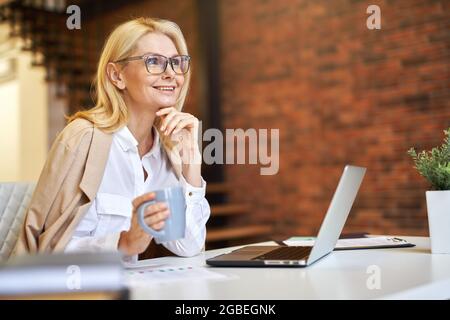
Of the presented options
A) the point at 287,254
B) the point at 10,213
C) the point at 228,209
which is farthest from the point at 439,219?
the point at 228,209

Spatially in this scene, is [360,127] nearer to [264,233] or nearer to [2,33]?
[264,233]

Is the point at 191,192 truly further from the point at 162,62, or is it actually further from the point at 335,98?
the point at 335,98

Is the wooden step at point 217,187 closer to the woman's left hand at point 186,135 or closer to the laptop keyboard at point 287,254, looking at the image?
the woman's left hand at point 186,135

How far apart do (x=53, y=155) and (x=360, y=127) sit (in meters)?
2.68

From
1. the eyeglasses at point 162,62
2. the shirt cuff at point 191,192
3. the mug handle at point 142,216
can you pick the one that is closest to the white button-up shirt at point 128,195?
the shirt cuff at point 191,192

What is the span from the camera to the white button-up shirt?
4.09ft

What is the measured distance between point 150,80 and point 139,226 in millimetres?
520

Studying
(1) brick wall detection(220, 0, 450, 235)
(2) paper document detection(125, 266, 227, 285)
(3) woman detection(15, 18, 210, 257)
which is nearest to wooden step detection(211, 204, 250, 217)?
(1) brick wall detection(220, 0, 450, 235)

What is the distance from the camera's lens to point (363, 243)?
1.31 m

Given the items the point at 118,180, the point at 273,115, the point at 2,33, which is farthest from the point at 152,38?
the point at 2,33

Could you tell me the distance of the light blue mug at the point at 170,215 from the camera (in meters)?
0.85

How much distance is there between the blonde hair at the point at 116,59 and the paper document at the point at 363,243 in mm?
458

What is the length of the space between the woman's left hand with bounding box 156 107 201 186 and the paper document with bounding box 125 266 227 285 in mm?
362

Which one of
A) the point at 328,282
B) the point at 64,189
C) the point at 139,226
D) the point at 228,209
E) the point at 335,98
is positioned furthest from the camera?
the point at 228,209
